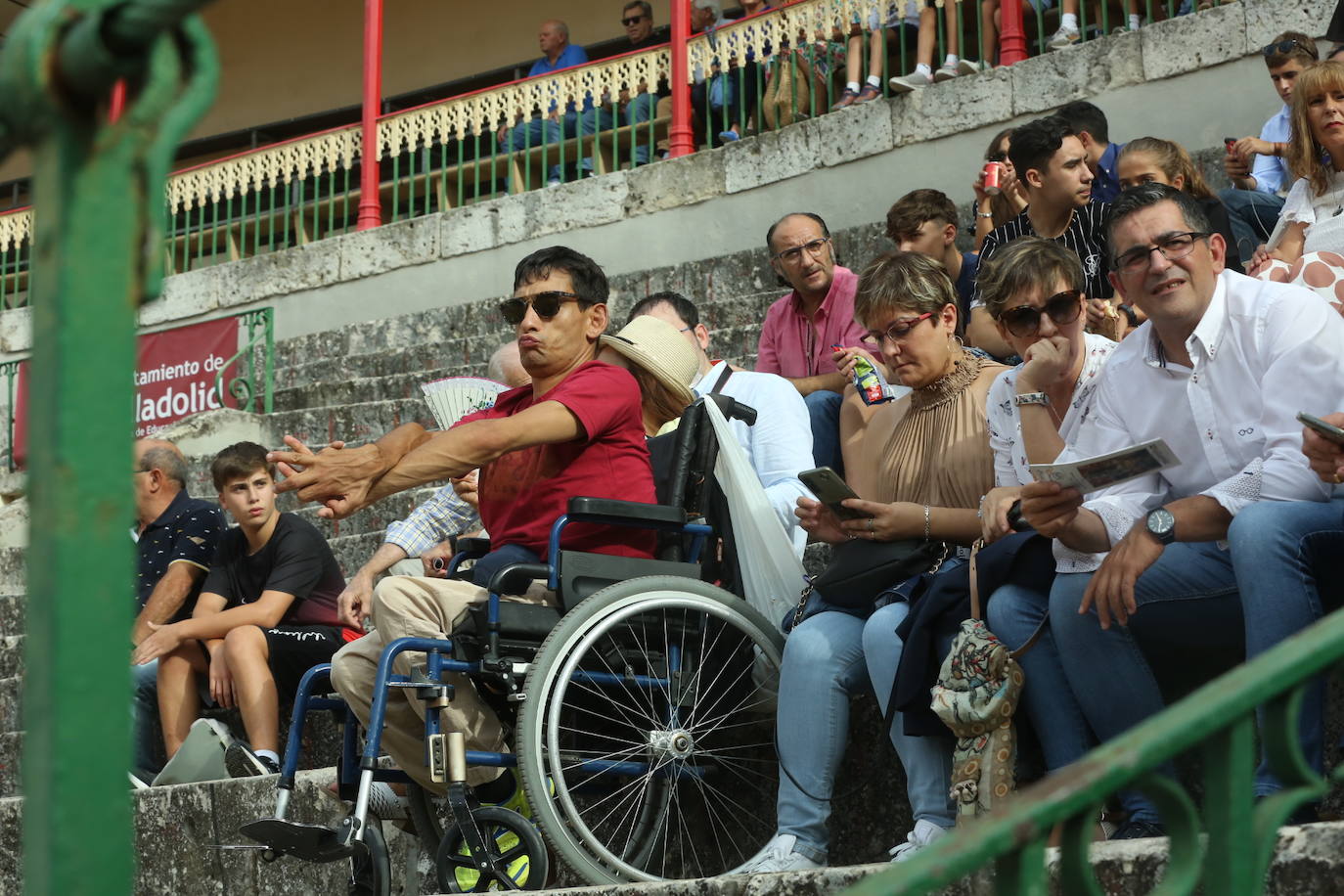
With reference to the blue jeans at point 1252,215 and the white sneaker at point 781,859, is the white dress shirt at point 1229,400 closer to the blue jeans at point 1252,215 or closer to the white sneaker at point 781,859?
the white sneaker at point 781,859

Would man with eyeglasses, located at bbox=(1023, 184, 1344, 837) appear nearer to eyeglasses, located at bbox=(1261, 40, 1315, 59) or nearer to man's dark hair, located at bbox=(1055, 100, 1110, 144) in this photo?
man's dark hair, located at bbox=(1055, 100, 1110, 144)

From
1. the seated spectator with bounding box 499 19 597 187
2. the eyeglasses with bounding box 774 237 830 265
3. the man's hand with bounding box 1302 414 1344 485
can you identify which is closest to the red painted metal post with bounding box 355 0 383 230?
the seated spectator with bounding box 499 19 597 187

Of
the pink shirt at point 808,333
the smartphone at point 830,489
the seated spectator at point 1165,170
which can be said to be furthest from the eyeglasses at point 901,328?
the pink shirt at point 808,333

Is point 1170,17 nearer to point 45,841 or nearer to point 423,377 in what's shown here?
point 423,377

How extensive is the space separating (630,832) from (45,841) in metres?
2.82

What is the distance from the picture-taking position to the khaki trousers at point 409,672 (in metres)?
3.59

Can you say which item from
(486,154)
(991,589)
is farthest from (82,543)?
(486,154)

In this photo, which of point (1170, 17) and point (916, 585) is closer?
point (916, 585)

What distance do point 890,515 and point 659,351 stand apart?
110 cm

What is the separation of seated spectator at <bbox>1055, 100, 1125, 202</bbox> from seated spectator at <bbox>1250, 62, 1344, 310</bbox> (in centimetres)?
77

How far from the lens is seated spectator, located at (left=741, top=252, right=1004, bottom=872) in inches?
131

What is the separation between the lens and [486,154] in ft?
44.2

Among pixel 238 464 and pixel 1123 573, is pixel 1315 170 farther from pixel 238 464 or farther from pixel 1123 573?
pixel 238 464

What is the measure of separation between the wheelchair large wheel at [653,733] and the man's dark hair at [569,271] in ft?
3.06
